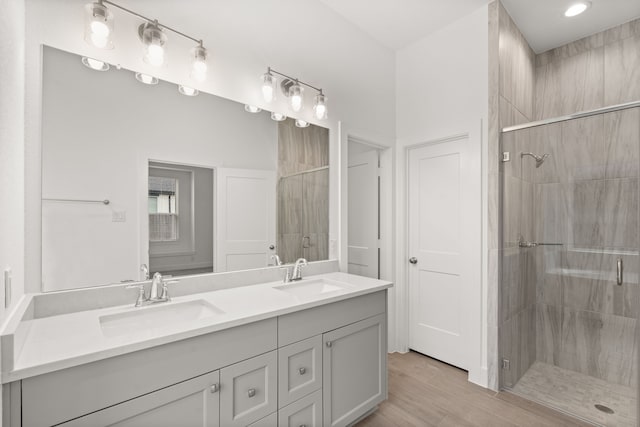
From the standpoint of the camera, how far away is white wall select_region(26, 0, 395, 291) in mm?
1273

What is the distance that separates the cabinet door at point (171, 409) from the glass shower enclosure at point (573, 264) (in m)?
2.11

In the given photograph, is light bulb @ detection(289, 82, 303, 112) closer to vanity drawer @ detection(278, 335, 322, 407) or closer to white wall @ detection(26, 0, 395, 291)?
white wall @ detection(26, 0, 395, 291)

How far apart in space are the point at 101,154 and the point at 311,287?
4.59 ft

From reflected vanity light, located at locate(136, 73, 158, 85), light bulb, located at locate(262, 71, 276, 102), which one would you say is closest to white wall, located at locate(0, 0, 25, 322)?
reflected vanity light, located at locate(136, 73, 158, 85)

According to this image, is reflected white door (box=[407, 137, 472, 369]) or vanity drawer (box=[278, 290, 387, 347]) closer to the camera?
vanity drawer (box=[278, 290, 387, 347])

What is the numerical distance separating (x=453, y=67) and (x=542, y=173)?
1.11 metres

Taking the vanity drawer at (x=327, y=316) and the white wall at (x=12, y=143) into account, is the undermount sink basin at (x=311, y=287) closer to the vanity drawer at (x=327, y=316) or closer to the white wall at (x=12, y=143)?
the vanity drawer at (x=327, y=316)

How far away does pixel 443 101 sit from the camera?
2637mm

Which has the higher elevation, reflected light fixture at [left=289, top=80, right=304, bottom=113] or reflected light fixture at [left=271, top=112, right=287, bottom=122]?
reflected light fixture at [left=289, top=80, right=304, bottom=113]

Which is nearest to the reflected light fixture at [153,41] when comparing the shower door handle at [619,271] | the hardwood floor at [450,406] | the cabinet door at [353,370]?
the cabinet door at [353,370]

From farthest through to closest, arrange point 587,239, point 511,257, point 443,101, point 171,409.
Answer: point 443,101 < point 511,257 < point 587,239 < point 171,409

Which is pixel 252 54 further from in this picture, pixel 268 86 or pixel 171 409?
pixel 171 409

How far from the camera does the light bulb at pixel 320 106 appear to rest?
2.23 meters

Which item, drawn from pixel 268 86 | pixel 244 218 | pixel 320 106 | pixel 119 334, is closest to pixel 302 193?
Result: pixel 244 218
